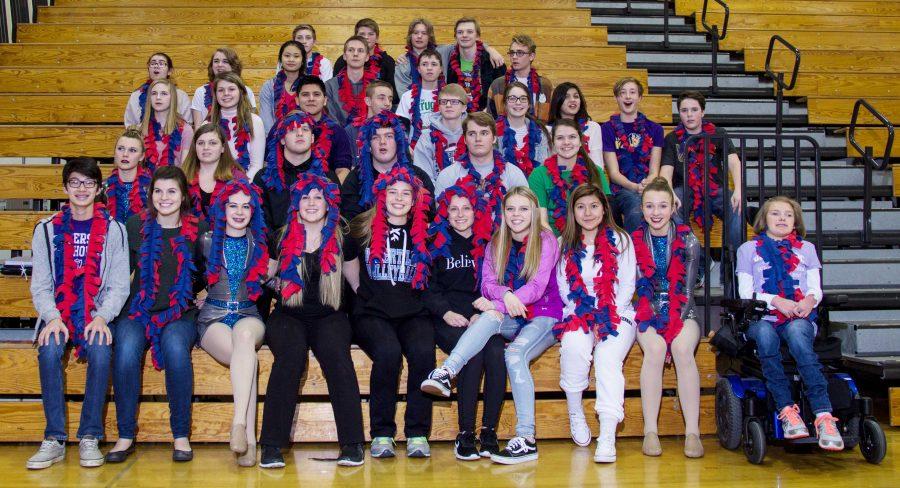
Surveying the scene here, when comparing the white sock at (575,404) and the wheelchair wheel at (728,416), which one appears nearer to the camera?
the wheelchair wheel at (728,416)

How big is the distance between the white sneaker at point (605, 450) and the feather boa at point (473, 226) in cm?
82

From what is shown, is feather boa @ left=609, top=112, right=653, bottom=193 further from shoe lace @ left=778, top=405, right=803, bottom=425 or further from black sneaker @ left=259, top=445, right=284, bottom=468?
black sneaker @ left=259, top=445, right=284, bottom=468

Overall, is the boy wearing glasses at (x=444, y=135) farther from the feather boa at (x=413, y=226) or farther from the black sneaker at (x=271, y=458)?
the black sneaker at (x=271, y=458)

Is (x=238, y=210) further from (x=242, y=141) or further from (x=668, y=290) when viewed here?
(x=668, y=290)

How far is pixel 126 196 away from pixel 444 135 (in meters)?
1.52

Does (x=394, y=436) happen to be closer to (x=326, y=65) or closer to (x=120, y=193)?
(x=120, y=193)

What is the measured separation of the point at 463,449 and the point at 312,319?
760mm

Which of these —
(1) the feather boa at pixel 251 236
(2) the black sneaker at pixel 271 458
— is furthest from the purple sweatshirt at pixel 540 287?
(2) the black sneaker at pixel 271 458

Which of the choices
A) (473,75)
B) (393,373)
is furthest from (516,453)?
(473,75)

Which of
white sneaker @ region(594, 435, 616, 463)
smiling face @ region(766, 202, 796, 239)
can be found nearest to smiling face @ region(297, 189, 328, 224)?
white sneaker @ region(594, 435, 616, 463)

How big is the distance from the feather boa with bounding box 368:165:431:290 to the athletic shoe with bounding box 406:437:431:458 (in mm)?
601

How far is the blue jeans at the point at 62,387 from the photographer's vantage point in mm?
3281

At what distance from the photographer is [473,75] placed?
17.3ft

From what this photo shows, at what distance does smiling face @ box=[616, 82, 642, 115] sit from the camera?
15.9ft
